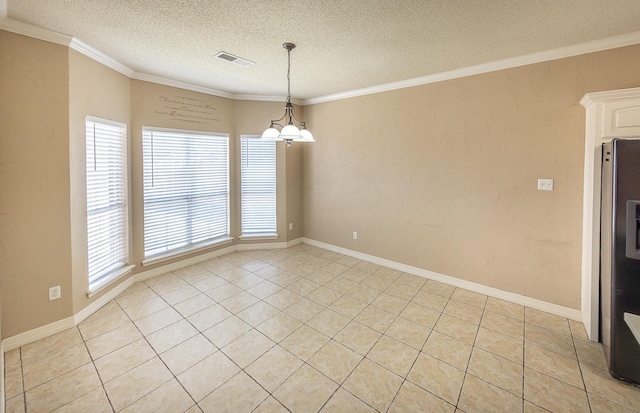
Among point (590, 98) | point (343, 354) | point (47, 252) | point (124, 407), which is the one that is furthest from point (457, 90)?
point (47, 252)

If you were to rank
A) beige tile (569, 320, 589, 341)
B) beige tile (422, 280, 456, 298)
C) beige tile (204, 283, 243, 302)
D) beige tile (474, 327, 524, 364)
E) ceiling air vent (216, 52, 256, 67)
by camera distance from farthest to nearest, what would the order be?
beige tile (422, 280, 456, 298) < beige tile (204, 283, 243, 302) < ceiling air vent (216, 52, 256, 67) < beige tile (569, 320, 589, 341) < beige tile (474, 327, 524, 364)

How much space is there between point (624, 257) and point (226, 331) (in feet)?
10.8

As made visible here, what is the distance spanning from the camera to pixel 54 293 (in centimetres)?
264

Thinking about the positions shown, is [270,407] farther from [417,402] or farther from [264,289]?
[264,289]

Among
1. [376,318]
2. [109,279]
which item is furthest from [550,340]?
[109,279]

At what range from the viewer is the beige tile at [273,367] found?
2066mm

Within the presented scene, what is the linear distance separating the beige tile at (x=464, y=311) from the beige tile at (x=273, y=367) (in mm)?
1790

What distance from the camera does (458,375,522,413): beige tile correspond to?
1.84 metres

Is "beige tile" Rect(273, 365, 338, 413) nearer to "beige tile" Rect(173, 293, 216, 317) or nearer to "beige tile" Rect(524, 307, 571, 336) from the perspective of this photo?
"beige tile" Rect(173, 293, 216, 317)

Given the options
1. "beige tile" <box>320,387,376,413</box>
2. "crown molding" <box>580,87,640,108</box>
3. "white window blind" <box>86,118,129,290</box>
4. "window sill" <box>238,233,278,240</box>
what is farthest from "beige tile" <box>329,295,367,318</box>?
"crown molding" <box>580,87,640,108</box>

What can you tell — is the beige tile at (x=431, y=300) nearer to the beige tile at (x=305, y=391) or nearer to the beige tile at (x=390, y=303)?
the beige tile at (x=390, y=303)

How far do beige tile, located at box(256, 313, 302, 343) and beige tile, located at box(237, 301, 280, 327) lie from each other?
0.07 m

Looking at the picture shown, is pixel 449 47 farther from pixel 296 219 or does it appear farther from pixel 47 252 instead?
pixel 47 252

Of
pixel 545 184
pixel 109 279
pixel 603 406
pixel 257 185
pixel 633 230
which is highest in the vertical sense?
pixel 257 185
